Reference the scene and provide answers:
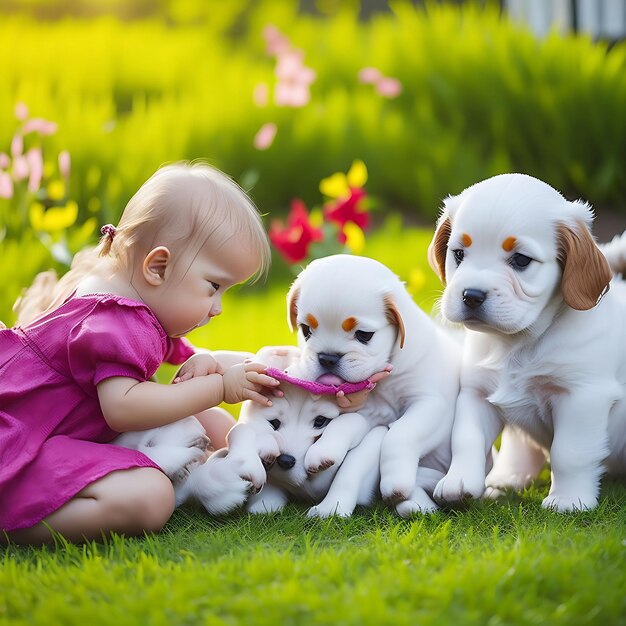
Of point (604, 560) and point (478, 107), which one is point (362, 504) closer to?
point (604, 560)

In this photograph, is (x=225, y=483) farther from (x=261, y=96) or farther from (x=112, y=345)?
(x=261, y=96)

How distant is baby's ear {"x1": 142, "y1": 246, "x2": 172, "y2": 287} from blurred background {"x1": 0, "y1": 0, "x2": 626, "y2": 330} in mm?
1872

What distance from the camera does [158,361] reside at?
290 centimetres

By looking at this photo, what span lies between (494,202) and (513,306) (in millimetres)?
318

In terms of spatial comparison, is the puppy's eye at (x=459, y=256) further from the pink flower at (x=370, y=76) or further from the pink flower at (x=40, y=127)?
the pink flower at (x=370, y=76)

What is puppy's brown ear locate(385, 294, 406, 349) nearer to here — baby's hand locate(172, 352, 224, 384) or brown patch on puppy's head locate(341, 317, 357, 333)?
brown patch on puppy's head locate(341, 317, 357, 333)

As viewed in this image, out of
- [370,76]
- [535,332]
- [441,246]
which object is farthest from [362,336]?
[370,76]

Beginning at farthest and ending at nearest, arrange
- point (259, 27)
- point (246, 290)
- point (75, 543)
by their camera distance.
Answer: point (259, 27) → point (246, 290) → point (75, 543)

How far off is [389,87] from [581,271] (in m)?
4.28

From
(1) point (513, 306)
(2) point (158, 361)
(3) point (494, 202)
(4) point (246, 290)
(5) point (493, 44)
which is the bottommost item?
(4) point (246, 290)

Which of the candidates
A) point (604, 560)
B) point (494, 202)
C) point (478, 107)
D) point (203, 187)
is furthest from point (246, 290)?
point (604, 560)

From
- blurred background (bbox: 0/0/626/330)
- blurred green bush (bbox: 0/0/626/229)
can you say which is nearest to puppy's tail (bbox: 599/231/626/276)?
blurred background (bbox: 0/0/626/330)

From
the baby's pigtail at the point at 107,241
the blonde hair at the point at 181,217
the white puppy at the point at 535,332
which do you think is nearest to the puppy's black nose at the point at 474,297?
the white puppy at the point at 535,332

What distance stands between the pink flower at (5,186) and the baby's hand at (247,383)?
102 inches
